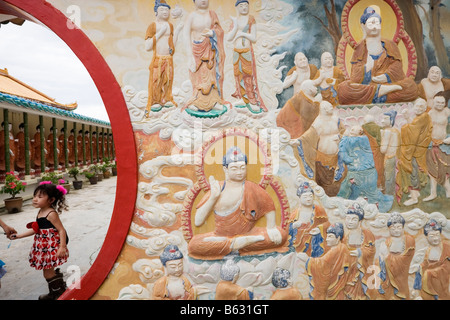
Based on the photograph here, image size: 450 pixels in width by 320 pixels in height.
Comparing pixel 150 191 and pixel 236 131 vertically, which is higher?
pixel 236 131

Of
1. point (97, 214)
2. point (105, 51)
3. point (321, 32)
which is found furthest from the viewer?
point (97, 214)

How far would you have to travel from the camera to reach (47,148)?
1232cm

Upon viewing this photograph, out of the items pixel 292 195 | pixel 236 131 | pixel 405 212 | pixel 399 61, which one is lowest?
pixel 405 212

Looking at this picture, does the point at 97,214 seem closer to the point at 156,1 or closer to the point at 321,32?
the point at 156,1

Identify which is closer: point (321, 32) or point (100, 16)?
point (100, 16)

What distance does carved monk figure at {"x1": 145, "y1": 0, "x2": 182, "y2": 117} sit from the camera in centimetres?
283

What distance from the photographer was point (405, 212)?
3.04m

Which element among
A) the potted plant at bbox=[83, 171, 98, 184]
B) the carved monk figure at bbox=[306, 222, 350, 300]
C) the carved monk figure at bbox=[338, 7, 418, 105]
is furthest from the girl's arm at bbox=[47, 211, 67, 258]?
the potted plant at bbox=[83, 171, 98, 184]

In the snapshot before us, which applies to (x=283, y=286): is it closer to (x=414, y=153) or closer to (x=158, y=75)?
(x=414, y=153)

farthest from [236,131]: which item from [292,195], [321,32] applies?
[321,32]

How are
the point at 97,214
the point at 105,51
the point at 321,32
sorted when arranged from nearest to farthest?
the point at 105,51 < the point at 321,32 < the point at 97,214

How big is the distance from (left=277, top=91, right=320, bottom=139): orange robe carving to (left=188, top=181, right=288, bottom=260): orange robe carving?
0.72 metres

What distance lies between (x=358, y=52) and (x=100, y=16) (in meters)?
2.77

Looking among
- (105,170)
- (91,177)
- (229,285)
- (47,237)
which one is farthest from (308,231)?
(105,170)
